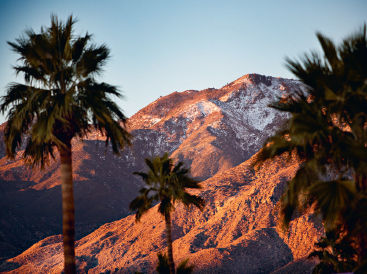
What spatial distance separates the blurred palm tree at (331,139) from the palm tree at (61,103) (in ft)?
10.7

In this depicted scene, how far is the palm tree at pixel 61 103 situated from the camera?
7.36m

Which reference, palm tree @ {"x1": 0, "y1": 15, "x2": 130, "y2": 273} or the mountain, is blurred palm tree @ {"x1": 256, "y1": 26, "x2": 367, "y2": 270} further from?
the mountain

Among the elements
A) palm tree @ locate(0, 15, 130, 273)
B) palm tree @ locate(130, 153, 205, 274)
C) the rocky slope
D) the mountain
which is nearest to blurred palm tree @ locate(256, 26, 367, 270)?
palm tree @ locate(0, 15, 130, 273)

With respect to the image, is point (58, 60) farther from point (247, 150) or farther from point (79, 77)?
point (247, 150)

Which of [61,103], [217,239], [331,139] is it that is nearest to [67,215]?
[61,103]


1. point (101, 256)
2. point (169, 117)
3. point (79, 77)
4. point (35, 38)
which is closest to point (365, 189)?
point (79, 77)

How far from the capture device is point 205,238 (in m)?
82.9

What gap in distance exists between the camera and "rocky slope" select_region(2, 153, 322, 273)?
7031cm

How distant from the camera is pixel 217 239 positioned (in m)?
82.0

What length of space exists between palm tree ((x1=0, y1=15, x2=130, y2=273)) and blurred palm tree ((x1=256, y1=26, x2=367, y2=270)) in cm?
325

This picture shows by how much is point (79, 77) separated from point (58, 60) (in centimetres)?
53

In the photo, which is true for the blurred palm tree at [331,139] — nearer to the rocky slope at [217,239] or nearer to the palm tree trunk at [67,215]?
the palm tree trunk at [67,215]

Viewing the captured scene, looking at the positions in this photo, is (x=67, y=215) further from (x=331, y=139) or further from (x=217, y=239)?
(x=217, y=239)

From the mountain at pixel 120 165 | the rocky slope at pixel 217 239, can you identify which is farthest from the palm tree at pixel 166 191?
the mountain at pixel 120 165
